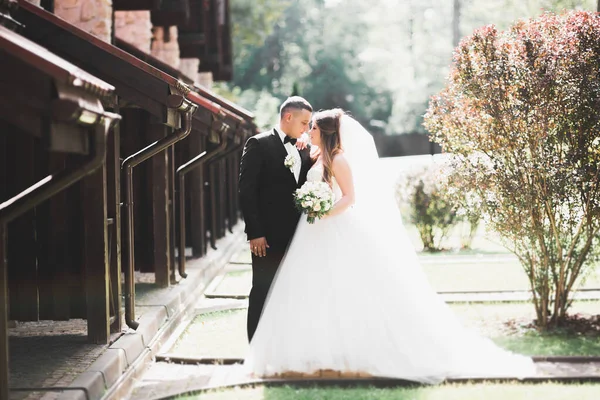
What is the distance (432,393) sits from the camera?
582 centimetres

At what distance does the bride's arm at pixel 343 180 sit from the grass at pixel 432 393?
4.77 ft

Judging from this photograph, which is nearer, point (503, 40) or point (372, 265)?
point (372, 265)

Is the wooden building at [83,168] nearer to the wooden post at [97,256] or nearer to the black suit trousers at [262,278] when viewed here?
the wooden post at [97,256]

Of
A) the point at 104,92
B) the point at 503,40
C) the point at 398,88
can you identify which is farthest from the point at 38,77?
the point at 398,88

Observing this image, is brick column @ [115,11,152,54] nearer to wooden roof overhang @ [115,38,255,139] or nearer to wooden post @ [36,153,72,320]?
wooden roof overhang @ [115,38,255,139]

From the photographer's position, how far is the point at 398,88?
68.4 m

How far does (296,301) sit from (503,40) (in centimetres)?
313

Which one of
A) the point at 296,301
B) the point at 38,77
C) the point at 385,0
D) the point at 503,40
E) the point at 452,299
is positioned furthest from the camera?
the point at 385,0

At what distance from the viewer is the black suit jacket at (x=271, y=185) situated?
22.5 feet

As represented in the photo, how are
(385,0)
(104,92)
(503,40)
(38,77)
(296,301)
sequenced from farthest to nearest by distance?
(385,0) < (503,40) < (296,301) < (104,92) < (38,77)

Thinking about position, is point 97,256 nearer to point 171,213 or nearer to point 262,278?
point 262,278

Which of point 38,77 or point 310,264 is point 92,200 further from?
point 38,77

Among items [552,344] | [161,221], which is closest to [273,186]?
[552,344]

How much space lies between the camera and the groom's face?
22.5 ft
